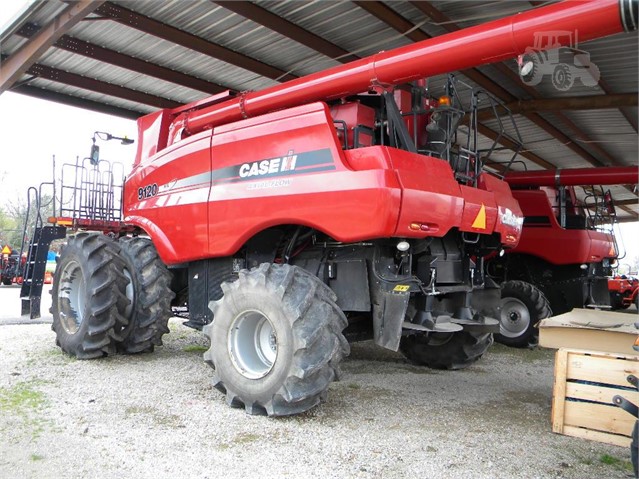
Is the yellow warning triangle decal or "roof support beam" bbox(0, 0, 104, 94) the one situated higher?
"roof support beam" bbox(0, 0, 104, 94)

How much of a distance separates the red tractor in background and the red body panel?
494cm

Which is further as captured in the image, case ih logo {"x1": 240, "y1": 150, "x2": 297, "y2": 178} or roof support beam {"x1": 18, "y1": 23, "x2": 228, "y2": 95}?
roof support beam {"x1": 18, "y1": 23, "x2": 228, "y2": 95}

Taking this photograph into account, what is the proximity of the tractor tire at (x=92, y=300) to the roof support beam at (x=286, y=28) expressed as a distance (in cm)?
301

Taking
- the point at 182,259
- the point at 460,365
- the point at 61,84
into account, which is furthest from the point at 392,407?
the point at 61,84

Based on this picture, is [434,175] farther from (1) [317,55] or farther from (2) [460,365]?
(1) [317,55]

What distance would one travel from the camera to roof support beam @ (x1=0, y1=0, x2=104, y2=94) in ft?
19.4

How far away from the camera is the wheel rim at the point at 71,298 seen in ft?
19.7

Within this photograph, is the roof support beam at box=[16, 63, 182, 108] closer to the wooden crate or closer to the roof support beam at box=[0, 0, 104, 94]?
the roof support beam at box=[0, 0, 104, 94]

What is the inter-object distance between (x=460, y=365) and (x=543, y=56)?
134 inches

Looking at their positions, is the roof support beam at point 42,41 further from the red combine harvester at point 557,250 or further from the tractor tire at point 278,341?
the red combine harvester at point 557,250

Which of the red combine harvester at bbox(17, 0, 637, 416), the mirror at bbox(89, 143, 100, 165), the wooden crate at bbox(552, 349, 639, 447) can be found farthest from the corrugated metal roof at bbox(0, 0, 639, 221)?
the wooden crate at bbox(552, 349, 639, 447)

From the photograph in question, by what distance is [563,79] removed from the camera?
8.07m

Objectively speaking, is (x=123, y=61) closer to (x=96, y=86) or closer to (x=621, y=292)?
(x=96, y=86)

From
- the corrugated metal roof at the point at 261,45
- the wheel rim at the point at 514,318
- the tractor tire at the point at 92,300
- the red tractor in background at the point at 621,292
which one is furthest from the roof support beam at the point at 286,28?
the red tractor in background at the point at 621,292
